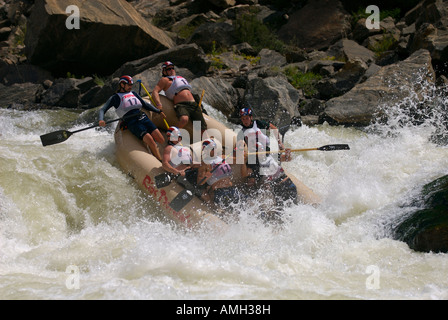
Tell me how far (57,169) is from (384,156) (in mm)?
4175

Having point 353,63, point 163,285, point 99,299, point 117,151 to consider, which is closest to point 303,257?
point 163,285

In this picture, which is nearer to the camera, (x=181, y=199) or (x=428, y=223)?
(x=428, y=223)

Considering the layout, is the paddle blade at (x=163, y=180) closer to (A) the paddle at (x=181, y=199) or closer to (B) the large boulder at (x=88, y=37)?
(A) the paddle at (x=181, y=199)

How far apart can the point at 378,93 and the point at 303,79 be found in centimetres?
231

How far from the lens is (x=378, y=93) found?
832cm

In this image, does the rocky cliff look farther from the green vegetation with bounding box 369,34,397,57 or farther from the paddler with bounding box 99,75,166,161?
the paddler with bounding box 99,75,166,161

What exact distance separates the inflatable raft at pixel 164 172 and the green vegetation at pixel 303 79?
13.9 feet

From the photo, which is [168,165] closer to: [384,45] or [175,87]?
[175,87]

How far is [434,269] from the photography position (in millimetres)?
3832

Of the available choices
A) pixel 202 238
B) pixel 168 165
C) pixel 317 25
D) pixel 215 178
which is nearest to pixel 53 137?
pixel 168 165

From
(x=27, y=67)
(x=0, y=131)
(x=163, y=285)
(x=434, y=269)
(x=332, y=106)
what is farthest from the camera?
(x=27, y=67)

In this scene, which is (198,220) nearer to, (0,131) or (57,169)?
(57,169)

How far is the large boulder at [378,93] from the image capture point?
26.9 ft

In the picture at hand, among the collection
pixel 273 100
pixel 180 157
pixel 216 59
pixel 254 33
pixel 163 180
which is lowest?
pixel 163 180
